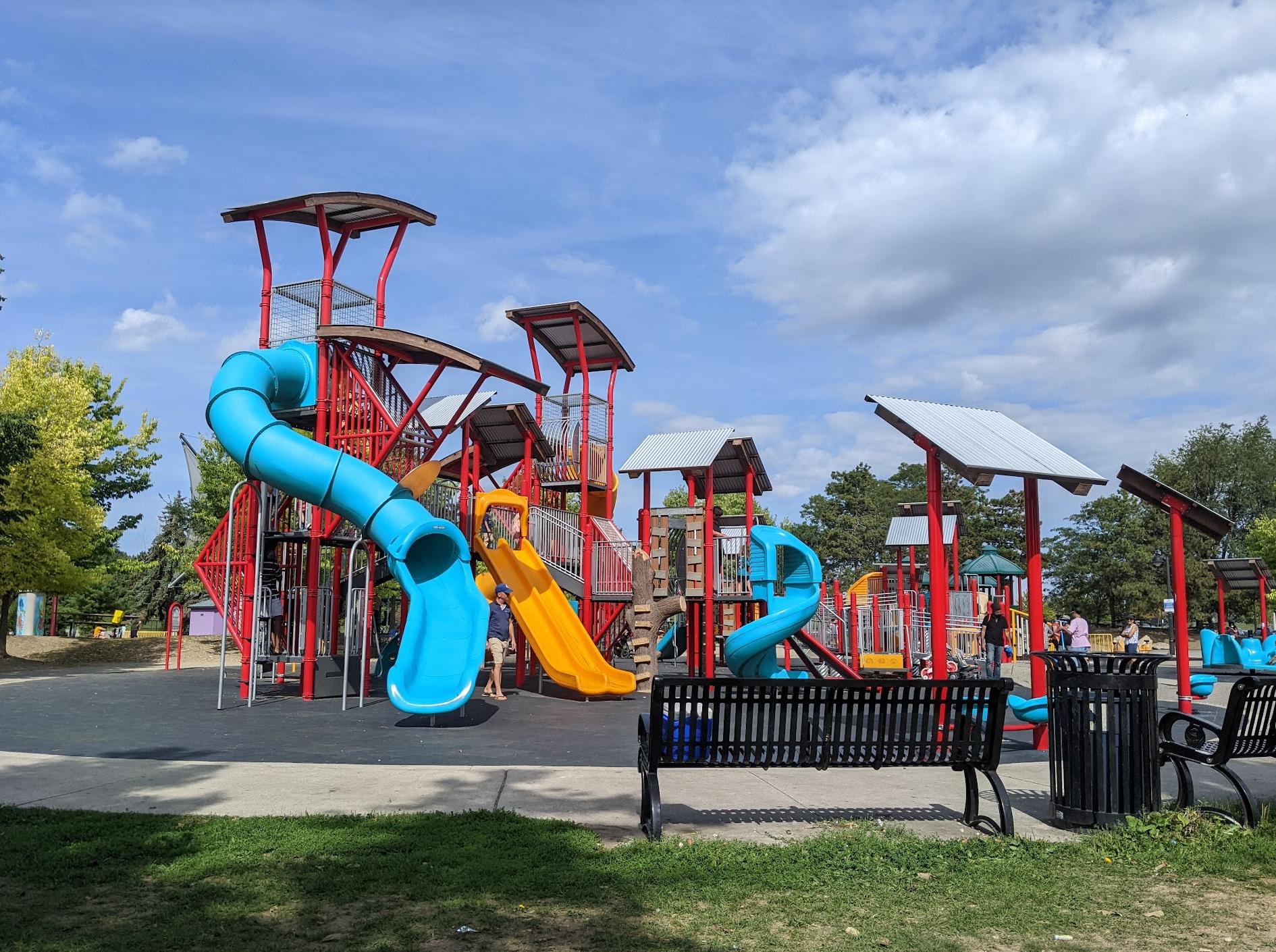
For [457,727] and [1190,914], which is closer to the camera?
[1190,914]

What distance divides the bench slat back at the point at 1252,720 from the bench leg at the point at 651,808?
12.6 ft

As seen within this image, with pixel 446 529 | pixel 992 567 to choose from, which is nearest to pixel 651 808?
pixel 446 529

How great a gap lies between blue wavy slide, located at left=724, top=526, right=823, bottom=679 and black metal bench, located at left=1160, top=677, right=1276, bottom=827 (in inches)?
390

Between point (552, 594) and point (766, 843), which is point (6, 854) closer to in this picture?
point (766, 843)

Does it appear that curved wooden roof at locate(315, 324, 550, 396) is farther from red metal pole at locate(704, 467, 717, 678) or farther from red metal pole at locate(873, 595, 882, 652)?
red metal pole at locate(873, 595, 882, 652)

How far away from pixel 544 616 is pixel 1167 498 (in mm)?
9868

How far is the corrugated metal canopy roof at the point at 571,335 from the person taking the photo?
21320 millimetres

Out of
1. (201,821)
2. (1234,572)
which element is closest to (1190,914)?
(201,821)

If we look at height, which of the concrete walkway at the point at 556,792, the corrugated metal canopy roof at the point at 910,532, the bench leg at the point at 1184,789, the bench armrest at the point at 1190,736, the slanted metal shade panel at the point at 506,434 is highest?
the slanted metal shade panel at the point at 506,434

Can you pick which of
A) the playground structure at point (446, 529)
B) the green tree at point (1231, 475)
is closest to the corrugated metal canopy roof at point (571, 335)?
the playground structure at point (446, 529)

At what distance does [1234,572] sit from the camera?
2462 cm

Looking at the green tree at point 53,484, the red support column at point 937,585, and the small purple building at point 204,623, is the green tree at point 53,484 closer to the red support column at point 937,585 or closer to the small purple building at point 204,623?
the small purple building at point 204,623

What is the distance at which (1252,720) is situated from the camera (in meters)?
7.04

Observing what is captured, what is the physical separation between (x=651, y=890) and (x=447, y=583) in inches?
402
